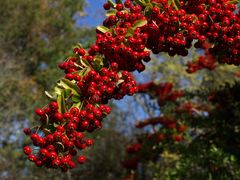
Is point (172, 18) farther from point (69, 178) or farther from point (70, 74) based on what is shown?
point (69, 178)

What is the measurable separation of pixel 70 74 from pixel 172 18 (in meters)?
0.82

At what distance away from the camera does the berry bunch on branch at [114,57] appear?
294cm

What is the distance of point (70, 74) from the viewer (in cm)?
312

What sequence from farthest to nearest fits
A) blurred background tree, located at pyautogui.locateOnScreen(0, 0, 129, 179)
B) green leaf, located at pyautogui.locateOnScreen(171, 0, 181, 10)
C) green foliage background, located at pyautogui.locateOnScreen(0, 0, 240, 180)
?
blurred background tree, located at pyautogui.locateOnScreen(0, 0, 129, 179), green foliage background, located at pyautogui.locateOnScreen(0, 0, 240, 180), green leaf, located at pyautogui.locateOnScreen(171, 0, 181, 10)

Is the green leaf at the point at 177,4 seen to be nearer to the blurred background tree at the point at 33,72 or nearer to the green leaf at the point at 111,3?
the green leaf at the point at 111,3

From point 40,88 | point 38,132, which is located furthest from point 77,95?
point 40,88

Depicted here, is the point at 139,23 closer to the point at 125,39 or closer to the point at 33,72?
the point at 125,39

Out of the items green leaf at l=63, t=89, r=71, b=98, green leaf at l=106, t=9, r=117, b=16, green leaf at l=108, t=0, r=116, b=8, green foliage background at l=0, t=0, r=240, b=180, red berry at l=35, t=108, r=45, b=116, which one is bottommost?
red berry at l=35, t=108, r=45, b=116

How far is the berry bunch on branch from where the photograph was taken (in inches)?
116

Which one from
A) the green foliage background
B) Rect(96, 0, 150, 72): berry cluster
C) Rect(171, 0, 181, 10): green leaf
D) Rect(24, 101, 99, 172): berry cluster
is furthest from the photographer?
the green foliage background

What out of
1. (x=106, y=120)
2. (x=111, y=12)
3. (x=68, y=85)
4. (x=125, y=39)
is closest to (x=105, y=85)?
(x=68, y=85)

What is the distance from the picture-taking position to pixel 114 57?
10.6ft

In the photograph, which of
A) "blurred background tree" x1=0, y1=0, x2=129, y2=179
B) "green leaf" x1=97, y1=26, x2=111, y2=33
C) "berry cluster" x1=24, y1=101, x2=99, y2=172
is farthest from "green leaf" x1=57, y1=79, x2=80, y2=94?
"blurred background tree" x1=0, y1=0, x2=129, y2=179

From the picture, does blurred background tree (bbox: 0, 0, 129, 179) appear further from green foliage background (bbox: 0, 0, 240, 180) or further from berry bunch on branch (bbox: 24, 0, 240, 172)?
berry bunch on branch (bbox: 24, 0, 240, 172)
